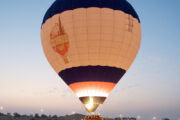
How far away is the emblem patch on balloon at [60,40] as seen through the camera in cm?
2097

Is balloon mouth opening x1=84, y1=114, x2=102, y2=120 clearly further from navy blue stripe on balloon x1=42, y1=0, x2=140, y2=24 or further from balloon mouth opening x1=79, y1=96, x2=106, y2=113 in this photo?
navy blue stripe on balloon x1=42, y1=0, x2=140, y2=24

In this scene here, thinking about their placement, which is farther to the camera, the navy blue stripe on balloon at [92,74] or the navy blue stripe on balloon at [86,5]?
the navy blue stripe on balloon at [86,5]

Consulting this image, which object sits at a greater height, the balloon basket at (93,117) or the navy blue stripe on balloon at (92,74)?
the navy blue stripe on balloon at (92,74)

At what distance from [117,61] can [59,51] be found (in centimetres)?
512

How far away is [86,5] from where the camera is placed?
814 inches

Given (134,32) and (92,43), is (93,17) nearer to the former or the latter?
(92,43)

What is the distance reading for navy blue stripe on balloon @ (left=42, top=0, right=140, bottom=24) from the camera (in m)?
20.8

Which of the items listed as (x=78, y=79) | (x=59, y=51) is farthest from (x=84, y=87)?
(x=59, y=51)

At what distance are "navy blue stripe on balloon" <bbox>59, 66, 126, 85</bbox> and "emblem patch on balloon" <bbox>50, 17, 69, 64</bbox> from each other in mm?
1220

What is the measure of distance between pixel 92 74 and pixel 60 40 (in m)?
4.02

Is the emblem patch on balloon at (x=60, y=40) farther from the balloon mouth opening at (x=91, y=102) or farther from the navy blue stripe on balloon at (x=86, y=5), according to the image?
the balloon mouth opening at (x=91, y=102)

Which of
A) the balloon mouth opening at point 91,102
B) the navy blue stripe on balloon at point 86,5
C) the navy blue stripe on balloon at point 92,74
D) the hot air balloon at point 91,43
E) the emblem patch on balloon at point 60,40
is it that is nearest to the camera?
the balloon mouth opening at point 91,102

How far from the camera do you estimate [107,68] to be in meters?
21.0

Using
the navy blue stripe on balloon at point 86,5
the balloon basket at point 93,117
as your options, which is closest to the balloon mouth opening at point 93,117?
the balloon basket at point 93,117
